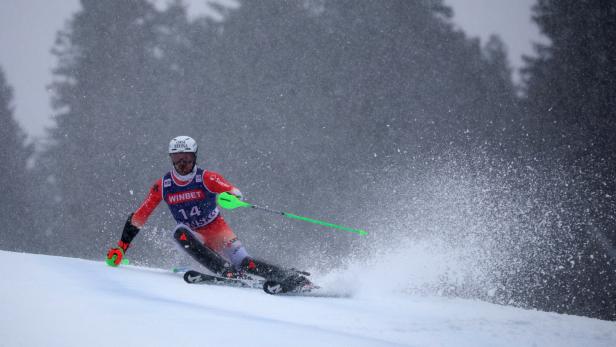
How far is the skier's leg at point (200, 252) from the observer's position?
612cm

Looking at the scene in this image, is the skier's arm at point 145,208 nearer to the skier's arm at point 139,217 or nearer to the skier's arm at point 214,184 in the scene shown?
the skier's arm at point 139,217

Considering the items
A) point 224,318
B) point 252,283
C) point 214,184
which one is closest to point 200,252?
point 252,283

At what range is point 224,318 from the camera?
11.0ft

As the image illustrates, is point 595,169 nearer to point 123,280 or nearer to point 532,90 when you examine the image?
point 532,90

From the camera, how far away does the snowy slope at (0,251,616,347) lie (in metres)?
2.72

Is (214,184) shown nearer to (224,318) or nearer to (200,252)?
(200,252)

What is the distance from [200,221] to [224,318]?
3318 mm

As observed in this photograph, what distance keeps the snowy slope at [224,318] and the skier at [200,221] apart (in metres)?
0.53

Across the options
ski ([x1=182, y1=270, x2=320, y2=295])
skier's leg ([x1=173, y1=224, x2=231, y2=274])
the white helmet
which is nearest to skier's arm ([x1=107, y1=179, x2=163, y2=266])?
the white helmet

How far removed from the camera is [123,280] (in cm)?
470

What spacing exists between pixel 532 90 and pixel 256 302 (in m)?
15.1

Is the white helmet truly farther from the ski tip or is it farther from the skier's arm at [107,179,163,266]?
the ski tip

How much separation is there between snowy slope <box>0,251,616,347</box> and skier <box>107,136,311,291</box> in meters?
0.53

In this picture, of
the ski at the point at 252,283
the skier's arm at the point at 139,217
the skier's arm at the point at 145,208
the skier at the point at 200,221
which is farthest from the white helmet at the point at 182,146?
the ski at the point at 252,283
